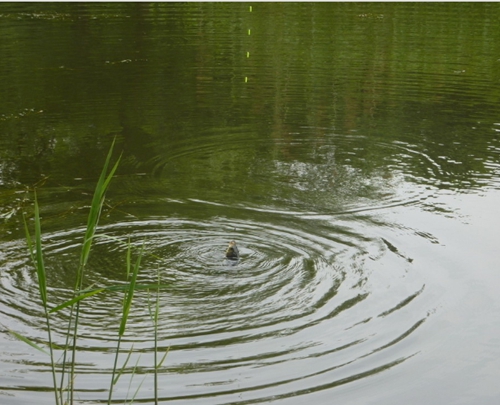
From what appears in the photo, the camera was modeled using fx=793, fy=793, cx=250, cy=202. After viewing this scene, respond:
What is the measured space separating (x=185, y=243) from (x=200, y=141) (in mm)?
3500

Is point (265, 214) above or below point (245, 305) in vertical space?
above

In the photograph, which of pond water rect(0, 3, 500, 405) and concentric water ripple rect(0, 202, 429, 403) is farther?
pond water rect(0, 3, 500, 405)

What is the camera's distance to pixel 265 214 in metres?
7.76

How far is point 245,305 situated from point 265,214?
A: 2.01 meters

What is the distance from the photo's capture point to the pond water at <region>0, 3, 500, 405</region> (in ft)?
16.8

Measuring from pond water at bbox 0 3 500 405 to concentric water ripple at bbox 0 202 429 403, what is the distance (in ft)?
0.06

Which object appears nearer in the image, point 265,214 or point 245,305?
point 245,305

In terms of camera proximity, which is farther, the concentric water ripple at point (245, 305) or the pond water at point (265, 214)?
the pond water at point (265, 214)

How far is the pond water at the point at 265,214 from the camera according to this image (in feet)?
16.8

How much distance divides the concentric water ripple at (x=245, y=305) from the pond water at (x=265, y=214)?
0.06 ft

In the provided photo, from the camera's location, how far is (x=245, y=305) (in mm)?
5867

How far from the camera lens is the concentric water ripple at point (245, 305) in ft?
16.5

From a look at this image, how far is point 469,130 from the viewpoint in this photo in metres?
10.8

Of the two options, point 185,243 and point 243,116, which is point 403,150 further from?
point 185,243
